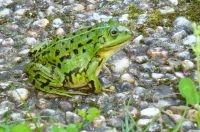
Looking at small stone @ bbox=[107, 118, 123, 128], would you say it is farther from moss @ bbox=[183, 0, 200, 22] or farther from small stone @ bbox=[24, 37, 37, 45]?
moss @ bbox=[183, 0, 200, 22]

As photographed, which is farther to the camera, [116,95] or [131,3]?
[131,3]

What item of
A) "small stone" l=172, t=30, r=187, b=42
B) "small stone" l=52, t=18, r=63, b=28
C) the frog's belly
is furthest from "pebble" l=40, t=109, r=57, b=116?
"small stone" l=172, t=30, r=187, b=42

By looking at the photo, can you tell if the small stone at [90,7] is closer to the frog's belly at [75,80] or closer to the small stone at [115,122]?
the frog's belly at [75,80]

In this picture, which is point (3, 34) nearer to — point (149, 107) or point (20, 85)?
point (20, 85)

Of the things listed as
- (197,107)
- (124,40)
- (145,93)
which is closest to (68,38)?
(124,40)

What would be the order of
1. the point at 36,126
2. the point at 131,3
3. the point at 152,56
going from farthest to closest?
the point at 131,3, the point at 152,56, the point at 36,126

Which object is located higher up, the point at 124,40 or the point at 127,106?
the point at 124,40
